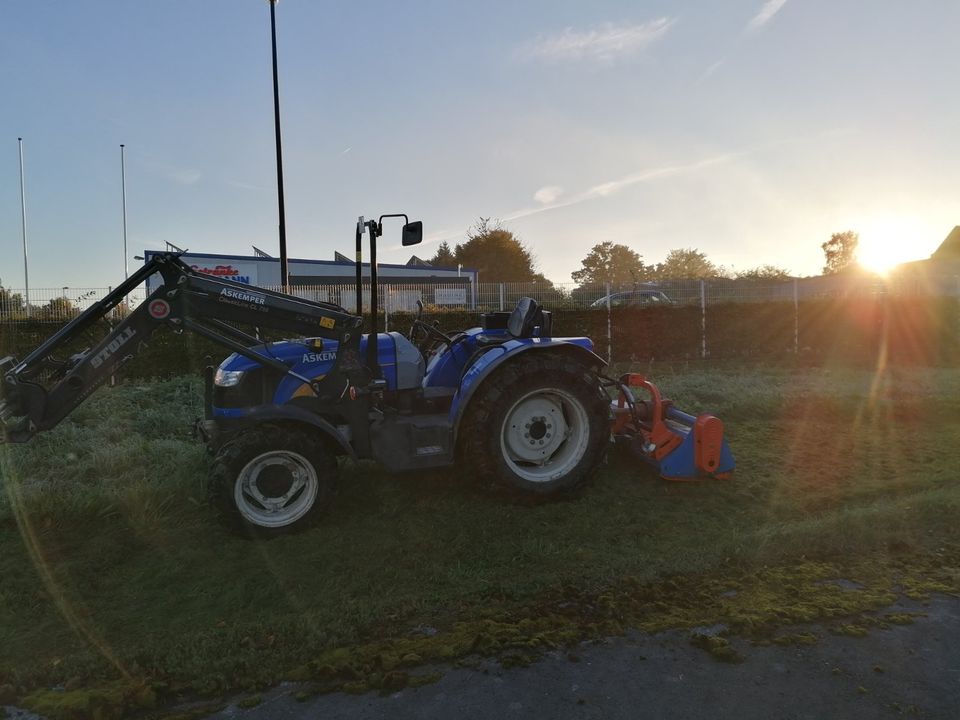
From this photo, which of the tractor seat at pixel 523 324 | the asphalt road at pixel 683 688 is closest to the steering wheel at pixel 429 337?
the tractor seat at pixel 523 324

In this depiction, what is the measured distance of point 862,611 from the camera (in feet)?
10.4

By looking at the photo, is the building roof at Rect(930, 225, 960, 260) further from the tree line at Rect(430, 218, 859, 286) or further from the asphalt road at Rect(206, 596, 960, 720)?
the asphalt road at Rect(206, 596, 960, 720)

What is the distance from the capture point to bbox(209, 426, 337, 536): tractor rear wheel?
3.96 metres

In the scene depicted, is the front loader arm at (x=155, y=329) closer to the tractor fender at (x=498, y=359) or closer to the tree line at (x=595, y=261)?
the tractor fender at (x=498, y=359)

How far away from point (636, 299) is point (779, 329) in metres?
3.52

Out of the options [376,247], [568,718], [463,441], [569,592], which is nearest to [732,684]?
[568,718]

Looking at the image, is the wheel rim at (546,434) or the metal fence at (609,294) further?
the metal fence at (609,294)

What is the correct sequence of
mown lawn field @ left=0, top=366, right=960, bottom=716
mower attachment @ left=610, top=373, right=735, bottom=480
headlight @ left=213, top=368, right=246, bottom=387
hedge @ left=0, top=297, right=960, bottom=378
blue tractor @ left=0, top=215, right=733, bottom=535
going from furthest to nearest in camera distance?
hedge @ left=0, top=297, right=960, bottom=378
mower attachment @ left=610, top=373, right=735, bottom=480
headlight @ left=213, top=368, right=246, bottom=387
blue tractor @ left=0, top=215, right=733, bottom=535
mown lawn field @ left=0, top=366, right=960, bottom=716

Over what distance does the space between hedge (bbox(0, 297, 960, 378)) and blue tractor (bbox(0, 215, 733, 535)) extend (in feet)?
30.8

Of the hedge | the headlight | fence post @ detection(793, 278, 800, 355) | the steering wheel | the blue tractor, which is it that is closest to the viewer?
the blue tractor

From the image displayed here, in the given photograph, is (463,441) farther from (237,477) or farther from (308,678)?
(308,678)

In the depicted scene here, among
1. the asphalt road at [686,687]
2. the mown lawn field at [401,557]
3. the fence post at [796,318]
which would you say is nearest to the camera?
the asphalt road at [686,687]

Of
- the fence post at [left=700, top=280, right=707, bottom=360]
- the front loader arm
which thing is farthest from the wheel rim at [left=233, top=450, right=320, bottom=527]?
the fence post at [left=700, top=280, right=707, bottom=360]

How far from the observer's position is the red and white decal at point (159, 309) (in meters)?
4.14
